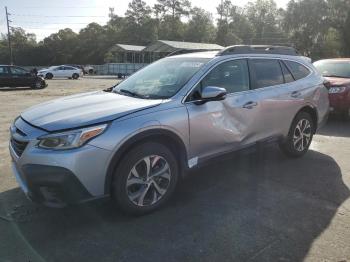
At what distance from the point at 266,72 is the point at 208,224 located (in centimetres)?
259

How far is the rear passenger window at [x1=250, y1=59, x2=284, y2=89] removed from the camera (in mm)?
5637

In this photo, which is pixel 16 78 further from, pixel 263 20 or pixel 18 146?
pixel 263 20

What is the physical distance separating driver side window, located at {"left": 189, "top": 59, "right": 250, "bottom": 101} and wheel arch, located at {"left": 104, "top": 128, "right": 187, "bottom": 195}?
538 mm

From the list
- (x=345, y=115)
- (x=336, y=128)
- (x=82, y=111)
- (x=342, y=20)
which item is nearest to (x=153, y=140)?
(x=82, y=111)

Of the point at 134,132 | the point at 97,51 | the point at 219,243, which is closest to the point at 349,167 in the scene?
the point at 219,243

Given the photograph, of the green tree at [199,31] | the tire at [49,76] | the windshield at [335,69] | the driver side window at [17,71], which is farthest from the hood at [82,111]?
the green tree at [199,31]

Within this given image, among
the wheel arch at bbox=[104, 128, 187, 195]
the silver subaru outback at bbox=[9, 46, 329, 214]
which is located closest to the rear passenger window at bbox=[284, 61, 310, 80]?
the silver subaru outback at bbox=[9, 46, 329, 214]

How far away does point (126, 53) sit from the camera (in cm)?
7062

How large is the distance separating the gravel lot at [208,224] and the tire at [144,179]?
0.52ft

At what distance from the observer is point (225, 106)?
5.02 metres

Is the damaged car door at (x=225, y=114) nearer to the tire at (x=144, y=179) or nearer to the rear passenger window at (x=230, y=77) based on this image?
the rear passenger window at (x=230, y=77)

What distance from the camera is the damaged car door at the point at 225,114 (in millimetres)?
4699

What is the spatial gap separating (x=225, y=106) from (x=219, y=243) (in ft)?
5.88

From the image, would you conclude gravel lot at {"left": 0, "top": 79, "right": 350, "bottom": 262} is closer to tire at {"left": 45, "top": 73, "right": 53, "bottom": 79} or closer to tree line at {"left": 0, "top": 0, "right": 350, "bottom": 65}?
tire at {"left": 45, "top": 73, "right": 53, "bottom": 79}
